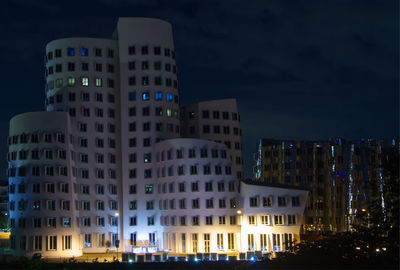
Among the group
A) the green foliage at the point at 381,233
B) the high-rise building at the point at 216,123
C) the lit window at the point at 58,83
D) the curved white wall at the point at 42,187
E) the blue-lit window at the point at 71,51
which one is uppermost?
the blue-lit window at the point at 71,51

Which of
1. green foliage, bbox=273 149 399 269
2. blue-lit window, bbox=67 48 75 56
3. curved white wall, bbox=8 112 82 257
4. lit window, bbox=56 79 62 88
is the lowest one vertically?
green foliage, bbox=273 149 399 269

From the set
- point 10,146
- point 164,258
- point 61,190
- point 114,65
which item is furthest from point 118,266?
point 114,65

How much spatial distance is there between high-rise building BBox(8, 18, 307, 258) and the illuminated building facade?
33549 mm

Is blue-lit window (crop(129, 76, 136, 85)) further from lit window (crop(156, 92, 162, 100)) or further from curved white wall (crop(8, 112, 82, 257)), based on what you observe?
curved white wall (crop(8, 112, 82, 257))

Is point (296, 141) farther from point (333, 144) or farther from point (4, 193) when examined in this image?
point (4, 193)

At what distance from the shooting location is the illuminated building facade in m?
123

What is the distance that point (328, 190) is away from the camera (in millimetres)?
127688

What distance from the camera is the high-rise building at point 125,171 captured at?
283ft

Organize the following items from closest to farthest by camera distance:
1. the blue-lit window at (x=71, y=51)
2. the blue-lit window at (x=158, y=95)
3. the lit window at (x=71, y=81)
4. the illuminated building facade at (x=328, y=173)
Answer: the lit window at (x=71, y=81) → the blue-lit window at (x=158, y=95) → the blue-lit window at (x=71, y=51) → the illuminated building facade at (x=328, y=173)

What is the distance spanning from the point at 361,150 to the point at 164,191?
1980 inches

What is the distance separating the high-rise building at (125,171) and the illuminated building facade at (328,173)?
33549 mm

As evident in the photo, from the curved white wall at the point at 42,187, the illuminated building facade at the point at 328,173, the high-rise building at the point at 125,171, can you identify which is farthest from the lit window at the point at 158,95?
the illuminated building facade at the point at 328,173

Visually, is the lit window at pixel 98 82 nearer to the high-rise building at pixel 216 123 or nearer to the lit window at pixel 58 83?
the lit window at pixel 58 83

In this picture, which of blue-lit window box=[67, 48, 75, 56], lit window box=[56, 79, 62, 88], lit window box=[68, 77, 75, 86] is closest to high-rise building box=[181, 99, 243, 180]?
lit window box=[68, 77, 75, 86]
